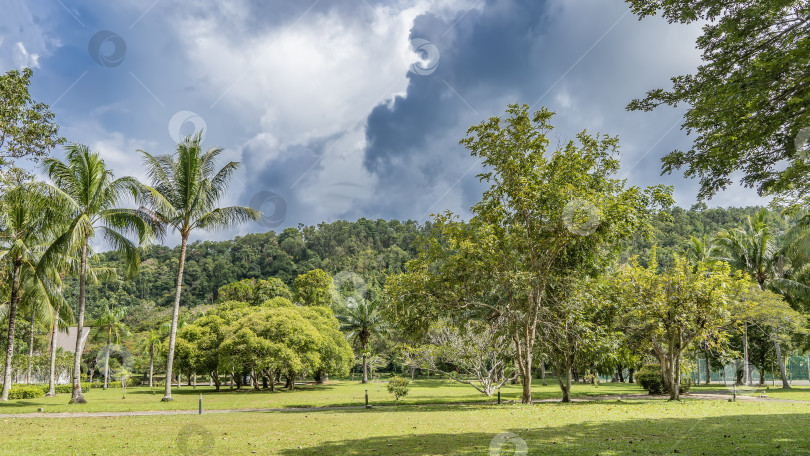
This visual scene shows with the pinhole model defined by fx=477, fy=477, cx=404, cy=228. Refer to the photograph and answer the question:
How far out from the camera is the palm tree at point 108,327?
49.8 m

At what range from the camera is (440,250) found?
2097cm

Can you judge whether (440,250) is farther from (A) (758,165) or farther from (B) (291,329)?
(B) (291,329)

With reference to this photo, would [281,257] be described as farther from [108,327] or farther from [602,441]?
[602,441]

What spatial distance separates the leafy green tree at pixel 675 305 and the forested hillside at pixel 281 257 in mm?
52486

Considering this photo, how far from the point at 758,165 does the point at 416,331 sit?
47.5 feet

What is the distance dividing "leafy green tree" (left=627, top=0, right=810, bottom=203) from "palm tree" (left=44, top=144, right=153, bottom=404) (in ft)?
76.3

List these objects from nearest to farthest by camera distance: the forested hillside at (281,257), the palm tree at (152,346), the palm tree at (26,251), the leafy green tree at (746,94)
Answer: the leafy green tree at (746,94), the palm tree at (26,251), the palm tree at (152,346), the forested hillside at (281,257)
